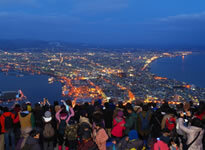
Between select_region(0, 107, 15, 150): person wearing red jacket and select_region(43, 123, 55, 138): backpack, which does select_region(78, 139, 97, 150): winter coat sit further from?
select_region(0, 107, 15, 150): person wearing red jacket

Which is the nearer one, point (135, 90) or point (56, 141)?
point (56, 141)

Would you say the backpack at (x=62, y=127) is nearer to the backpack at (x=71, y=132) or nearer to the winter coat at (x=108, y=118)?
the backpack at (x=71, y=132)

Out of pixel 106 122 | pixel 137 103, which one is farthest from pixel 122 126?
pixel 137 103

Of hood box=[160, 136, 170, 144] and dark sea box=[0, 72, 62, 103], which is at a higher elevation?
hood box=[160, 136, 170, 144]

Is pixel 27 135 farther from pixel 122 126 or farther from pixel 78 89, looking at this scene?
pixel 78 89

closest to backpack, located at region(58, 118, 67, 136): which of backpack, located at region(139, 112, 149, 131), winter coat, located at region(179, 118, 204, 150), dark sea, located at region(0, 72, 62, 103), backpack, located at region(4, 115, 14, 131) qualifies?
backpack, located at region(4, 115, 14, 131)

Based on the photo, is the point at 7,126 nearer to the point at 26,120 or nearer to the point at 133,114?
the point at 26,120
